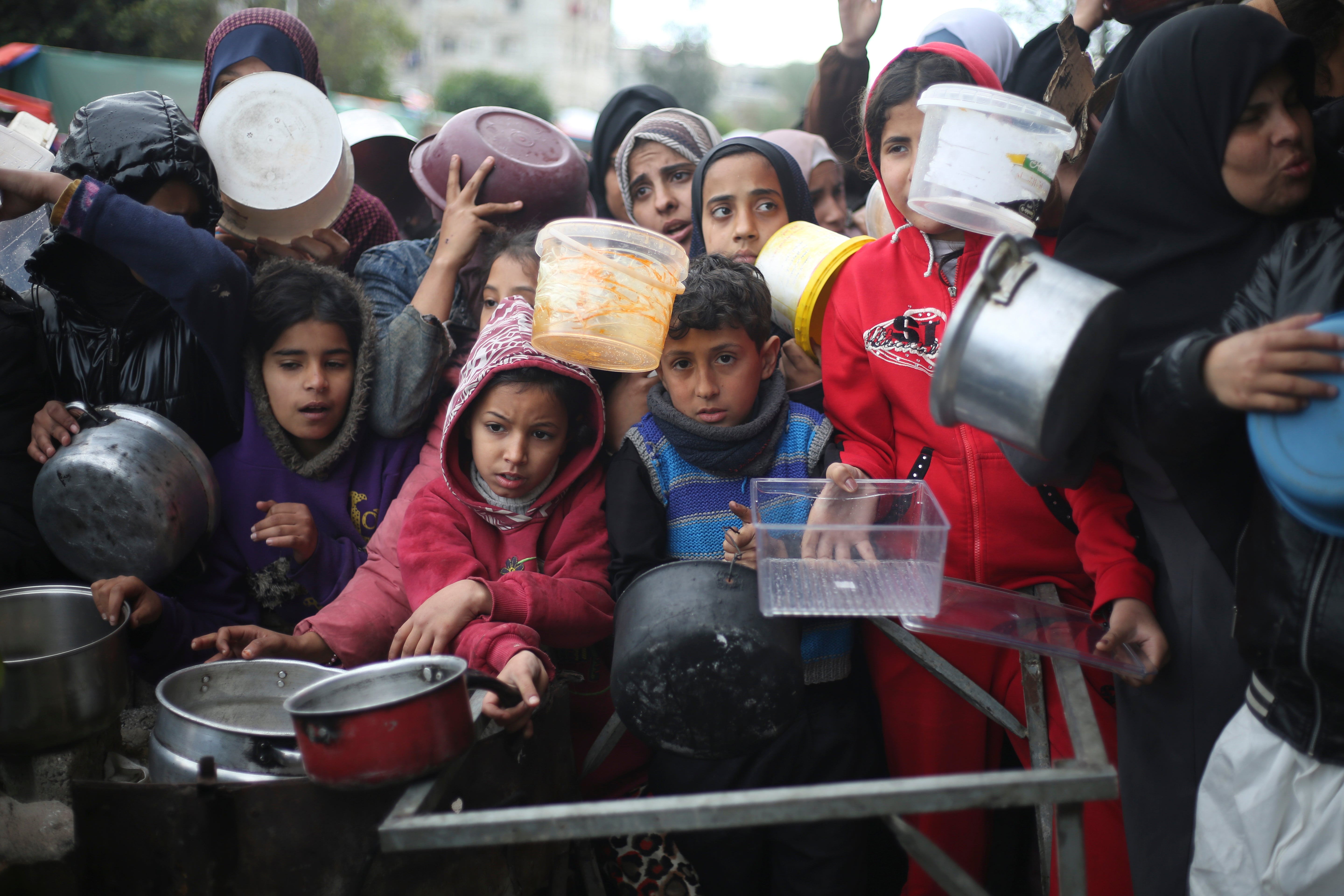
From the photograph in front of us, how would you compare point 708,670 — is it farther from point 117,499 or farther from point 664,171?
point 664,171

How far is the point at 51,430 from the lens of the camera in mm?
2371

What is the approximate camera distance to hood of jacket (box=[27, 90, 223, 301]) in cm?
241

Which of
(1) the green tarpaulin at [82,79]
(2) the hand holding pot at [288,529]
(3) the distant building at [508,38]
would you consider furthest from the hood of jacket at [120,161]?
(3) the distant building at [508,38]

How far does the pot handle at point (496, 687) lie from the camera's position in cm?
166

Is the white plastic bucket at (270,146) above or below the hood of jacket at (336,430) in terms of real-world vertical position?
above

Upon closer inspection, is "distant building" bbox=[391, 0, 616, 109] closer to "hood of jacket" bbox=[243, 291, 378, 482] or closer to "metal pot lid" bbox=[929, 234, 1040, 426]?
"hood of jacket" bbox=[243, 291, 378, 482]

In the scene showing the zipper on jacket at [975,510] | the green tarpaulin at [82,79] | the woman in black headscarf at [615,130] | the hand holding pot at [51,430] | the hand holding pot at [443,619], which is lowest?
the hand holding pot at [443,619]

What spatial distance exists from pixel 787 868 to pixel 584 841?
541 mm

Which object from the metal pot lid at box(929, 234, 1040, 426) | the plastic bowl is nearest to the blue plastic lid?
the metal pot lid at box(929, 234, 1040, 426)

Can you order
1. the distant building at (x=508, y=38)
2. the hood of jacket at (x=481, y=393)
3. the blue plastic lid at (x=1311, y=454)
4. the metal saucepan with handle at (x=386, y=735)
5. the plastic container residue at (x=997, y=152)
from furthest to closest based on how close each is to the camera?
the distant building at (x=508, y=38) → the hood of jacket at (x=481, y=393) → the plastic container residue at (x=997, y=152) → the metal saucepan with handle at (x=386, y=735) → the blue plastic lid at (x=1311, y=454)

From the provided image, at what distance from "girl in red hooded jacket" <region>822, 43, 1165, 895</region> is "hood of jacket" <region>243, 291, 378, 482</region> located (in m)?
1.45

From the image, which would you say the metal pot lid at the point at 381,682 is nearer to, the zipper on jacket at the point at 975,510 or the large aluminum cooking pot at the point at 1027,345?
the large aluminum cooking pot at the point at 1027,345

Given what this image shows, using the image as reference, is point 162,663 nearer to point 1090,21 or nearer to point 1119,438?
point 1119,438

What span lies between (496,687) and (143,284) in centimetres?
184
